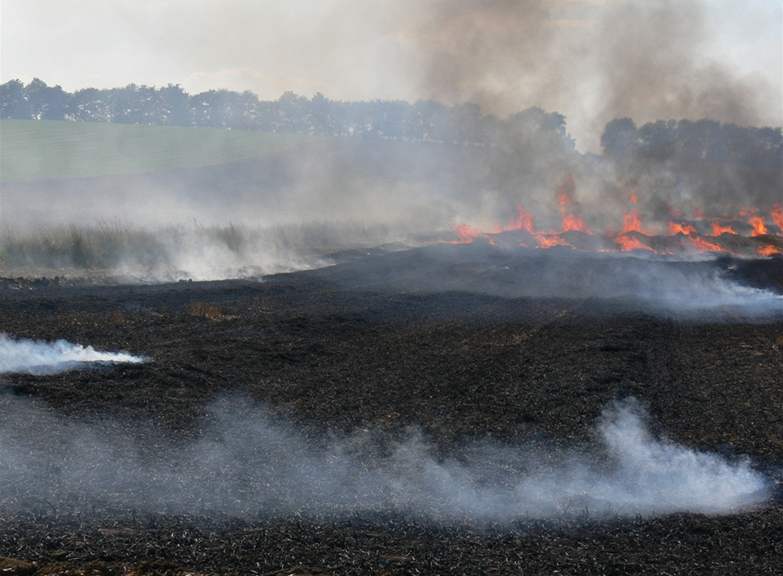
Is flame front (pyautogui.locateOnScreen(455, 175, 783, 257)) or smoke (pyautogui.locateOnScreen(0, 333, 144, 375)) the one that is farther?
flame front (pyautogui.locateOnScreen(455, 175, 783, 257))

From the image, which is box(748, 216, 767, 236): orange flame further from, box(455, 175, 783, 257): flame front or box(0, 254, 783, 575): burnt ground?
box(0, 254, 783, 575): burnt ground

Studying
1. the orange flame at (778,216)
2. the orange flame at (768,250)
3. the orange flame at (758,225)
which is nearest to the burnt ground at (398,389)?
the orange flame at (768,250)

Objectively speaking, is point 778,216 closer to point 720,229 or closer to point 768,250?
point 720,229

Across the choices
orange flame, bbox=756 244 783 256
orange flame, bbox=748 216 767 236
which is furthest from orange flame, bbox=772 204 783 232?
orange flame, bbox=756 244 783 256

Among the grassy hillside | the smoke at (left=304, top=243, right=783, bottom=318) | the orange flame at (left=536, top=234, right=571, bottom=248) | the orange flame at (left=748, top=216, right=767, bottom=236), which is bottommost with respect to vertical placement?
the smoke at (left=304, top=243, right=783, bottom=318)

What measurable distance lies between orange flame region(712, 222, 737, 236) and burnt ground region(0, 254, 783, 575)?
3087cm

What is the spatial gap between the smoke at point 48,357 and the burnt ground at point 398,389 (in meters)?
0.80

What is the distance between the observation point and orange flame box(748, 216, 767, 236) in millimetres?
61734

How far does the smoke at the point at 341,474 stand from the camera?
1160 centimetres

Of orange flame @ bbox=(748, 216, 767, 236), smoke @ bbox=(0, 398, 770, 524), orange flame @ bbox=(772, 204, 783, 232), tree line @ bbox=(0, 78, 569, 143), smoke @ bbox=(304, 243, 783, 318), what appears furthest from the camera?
tree line @ bbox=(0, 78, 569, 143)

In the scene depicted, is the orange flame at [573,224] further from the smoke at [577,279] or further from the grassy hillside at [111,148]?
the grassy hillside at [111,148]

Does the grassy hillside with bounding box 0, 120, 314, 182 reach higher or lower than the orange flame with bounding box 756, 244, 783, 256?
higher

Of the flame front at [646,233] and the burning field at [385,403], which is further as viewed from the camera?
the flame front at [646,233]

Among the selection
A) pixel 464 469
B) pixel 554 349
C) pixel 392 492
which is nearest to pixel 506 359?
pixel 554 349
